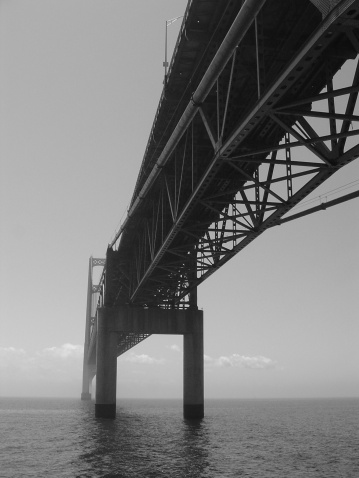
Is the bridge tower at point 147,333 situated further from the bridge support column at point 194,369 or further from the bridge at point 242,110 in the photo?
the bridge at point 242,110

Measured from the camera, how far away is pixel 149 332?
49.4 meters

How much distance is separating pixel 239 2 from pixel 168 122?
33.3ft

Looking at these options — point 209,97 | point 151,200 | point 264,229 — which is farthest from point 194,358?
point 209,97

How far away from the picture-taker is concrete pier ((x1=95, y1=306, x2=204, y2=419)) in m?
48.5

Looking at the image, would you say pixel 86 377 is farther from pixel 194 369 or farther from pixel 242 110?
pixel 242 110

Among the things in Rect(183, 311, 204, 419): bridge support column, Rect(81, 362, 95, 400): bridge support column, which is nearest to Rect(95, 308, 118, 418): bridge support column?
Rect(183, 311, 204, 419): bridge support column

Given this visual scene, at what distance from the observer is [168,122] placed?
28.2 m

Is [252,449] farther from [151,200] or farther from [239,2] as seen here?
[239,2]

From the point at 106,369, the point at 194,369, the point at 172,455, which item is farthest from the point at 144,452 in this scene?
the point at 106,369

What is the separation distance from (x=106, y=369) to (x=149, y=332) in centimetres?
499

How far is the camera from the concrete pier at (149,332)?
48.5 meters

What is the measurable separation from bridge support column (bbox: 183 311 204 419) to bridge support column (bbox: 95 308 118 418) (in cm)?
646

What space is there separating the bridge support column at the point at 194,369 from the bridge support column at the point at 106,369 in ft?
21.2

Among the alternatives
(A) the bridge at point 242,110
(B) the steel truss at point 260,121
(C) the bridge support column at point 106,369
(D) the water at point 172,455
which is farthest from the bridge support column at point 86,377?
(B) the steel truss at point 260,121
